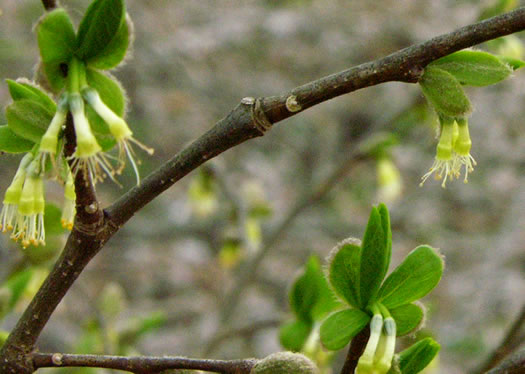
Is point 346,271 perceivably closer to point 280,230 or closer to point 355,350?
point 355,350

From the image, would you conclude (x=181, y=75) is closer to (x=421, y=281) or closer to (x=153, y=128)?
(x=153, y=128)

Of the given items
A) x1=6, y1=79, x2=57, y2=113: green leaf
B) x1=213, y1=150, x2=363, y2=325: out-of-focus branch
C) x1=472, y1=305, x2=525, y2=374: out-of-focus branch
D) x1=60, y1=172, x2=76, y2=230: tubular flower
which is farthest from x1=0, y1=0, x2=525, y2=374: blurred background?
x1=6, y1=79, x2=57, y2=113: green leaf

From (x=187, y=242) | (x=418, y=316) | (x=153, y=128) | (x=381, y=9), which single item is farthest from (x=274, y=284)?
(x=418, y=316)

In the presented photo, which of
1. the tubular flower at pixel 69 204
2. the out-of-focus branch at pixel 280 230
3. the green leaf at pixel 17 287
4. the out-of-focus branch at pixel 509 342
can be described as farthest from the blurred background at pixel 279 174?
the tubular flower at pixel 69 204

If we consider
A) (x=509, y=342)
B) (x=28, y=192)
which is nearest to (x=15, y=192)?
(x=28, y=192)

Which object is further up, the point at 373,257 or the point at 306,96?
the point at 306,96

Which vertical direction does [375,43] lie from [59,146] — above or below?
above
